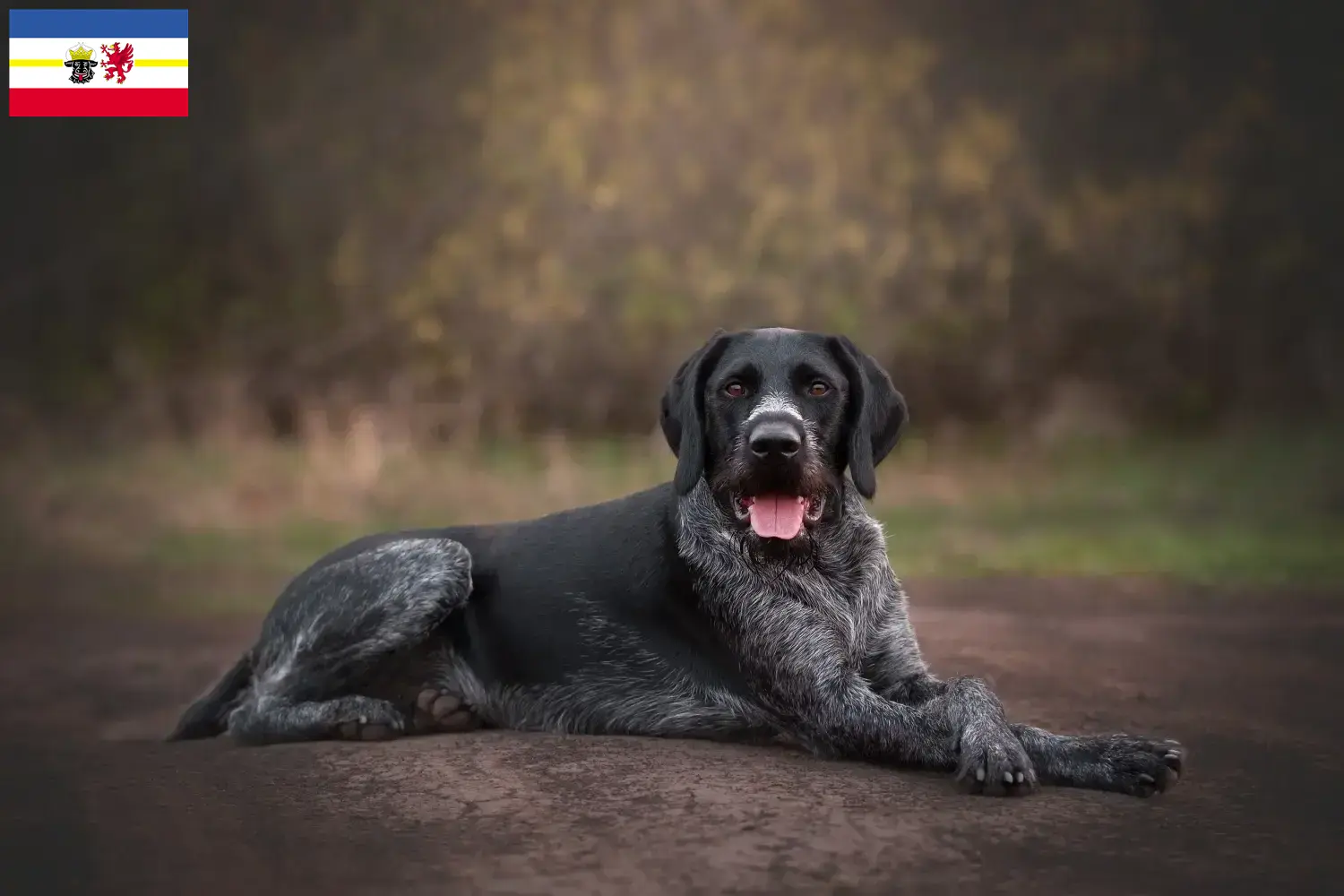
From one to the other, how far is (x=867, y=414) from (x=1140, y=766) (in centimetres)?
164

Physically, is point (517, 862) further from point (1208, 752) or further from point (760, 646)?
point (1208, 752)

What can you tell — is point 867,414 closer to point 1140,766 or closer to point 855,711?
point 855,711

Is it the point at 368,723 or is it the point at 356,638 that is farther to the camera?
the point at 356,638

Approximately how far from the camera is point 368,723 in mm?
5742

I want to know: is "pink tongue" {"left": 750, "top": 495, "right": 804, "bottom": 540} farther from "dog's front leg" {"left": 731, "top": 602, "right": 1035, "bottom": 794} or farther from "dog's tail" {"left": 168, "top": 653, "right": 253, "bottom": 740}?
"dog's tail" {"left": 168, "top": 653, "right": 253, "bottom": 740}

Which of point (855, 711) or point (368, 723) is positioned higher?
point (855, 711)

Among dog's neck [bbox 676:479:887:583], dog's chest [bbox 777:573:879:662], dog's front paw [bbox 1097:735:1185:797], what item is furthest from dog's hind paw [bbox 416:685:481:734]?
dog's front paw [bbox 1097:735:1185:797]

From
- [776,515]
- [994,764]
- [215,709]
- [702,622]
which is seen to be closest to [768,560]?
[776,515]

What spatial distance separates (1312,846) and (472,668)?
3.36 meters

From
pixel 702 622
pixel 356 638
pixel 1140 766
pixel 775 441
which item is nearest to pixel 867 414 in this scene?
pixel 775 441

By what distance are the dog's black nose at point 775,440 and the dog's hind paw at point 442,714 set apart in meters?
1.89

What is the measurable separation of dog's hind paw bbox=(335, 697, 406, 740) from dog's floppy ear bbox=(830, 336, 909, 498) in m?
2.15

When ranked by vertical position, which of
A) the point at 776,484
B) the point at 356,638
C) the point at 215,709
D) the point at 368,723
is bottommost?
the point at 215,709

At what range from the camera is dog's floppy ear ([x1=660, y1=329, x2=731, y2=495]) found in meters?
5.48
